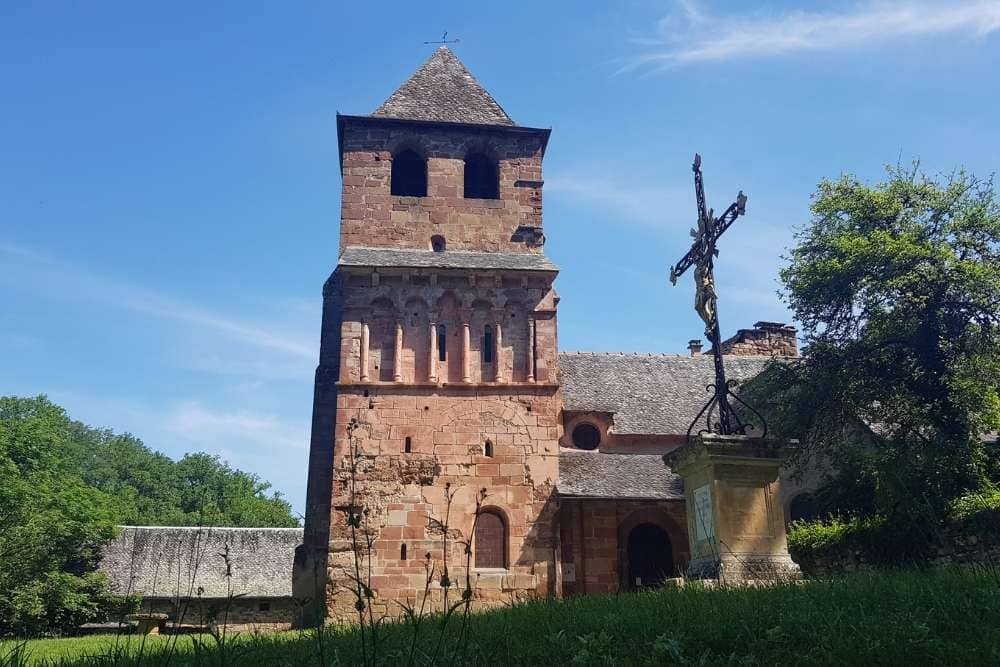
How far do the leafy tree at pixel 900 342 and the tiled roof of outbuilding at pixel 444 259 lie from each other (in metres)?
6.88

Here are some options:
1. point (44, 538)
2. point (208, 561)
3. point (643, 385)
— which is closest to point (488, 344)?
point (643, 385)

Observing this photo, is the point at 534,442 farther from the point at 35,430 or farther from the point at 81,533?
the point at 35,430

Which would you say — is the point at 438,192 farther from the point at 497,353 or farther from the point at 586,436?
the point at 586,436

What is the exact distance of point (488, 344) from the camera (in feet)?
73.2

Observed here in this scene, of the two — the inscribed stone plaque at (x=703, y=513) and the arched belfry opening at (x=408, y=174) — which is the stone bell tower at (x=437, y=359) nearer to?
the arched belfry opening at (x=408, y=174)

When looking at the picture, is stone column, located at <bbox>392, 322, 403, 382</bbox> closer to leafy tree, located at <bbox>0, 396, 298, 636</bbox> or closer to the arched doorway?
leafy tree, located at <bbox>0, 396, 298, 636</bbox>

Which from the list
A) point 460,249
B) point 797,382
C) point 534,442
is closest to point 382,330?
point 460,249

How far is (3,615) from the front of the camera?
1084 inches

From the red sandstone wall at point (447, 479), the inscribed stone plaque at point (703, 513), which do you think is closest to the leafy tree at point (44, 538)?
the red sandstone wall at point (447, 479)

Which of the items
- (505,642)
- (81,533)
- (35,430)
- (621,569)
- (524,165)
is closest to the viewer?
(505,642)

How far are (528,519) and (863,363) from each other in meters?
9.25

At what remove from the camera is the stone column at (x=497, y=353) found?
21850mm

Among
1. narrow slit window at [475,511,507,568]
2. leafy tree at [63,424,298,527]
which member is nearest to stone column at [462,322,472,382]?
narrow slit window at [475,511,507,568]

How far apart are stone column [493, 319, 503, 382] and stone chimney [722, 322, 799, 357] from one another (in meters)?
13.8
